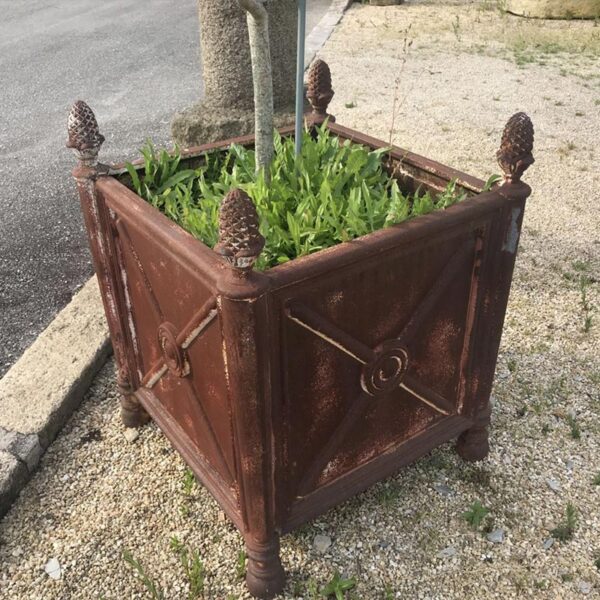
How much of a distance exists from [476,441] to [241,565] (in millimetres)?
995

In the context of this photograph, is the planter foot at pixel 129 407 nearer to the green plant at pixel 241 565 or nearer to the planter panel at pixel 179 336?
the planter panel at pixel 179 336

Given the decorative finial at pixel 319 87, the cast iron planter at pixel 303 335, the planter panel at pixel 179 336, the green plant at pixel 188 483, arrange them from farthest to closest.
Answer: the decorative finial at pixel 319 87
the green plant at pixel 188 483
the planter panel at pixel 179 336
the cast iron planter at pixel 303 335

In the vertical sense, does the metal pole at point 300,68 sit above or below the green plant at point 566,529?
above

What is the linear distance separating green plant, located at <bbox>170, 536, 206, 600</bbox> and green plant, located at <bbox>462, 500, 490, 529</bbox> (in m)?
0.93

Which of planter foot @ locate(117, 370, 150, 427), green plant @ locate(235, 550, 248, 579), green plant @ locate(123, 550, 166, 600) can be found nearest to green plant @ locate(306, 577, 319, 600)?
green plant @ locate(235, 550, 248, 579)

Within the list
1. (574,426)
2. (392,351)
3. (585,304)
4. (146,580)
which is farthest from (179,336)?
(585,304)

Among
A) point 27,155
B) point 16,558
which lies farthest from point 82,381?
point 27,155

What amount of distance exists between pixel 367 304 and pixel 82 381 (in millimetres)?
1550

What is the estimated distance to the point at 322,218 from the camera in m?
2.07

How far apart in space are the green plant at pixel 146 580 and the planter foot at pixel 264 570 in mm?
284

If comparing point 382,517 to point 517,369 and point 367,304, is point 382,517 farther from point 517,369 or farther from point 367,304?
point 517,369

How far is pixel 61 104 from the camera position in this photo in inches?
275

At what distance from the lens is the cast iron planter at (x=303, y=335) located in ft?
5.81

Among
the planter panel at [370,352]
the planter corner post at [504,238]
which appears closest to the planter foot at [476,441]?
the planter corner post at [504,238]
